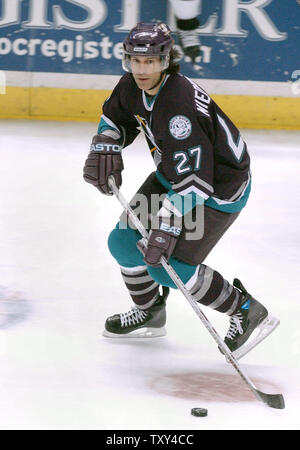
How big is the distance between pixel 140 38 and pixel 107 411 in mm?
1043

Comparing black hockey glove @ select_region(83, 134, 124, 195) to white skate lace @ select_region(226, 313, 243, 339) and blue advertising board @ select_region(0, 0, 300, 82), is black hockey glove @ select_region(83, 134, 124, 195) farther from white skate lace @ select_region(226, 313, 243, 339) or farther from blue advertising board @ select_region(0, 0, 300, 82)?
blue advertising board @ select_region(0, 0, 300, 82)

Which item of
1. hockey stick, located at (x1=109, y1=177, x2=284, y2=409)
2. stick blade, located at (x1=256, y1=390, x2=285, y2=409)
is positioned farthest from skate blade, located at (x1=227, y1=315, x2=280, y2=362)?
stick blade, located at (x1=256, y1=390, x2=285, y2=409)

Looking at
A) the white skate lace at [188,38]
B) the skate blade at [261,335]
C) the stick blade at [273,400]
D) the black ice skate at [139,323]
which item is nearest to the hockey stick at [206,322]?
the stick blade at [273,400]

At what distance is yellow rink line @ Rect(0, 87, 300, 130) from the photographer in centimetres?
642

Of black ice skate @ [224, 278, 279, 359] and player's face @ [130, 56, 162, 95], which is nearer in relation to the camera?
player's face @ [130, 56, 162, 95]

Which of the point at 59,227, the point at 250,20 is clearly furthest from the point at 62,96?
the point at 59,227

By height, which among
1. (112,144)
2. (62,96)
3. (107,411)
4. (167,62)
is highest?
(167,62)

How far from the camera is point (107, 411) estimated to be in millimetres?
2516

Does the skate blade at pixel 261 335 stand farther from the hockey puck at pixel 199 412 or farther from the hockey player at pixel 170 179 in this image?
the hockey puck at pixel 199 412

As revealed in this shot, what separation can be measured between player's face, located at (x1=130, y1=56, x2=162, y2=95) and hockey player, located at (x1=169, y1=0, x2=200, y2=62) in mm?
3652

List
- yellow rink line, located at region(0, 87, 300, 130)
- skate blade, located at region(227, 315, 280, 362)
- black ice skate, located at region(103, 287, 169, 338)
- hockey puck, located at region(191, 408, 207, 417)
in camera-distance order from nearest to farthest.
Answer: hockey puck, located at region(191, 408, 207, 417) → skate blade, located at region(227, 315, 280, 362) → black ice skate, located at region(103, 287, 169, 338) → yellow rink line, located at region(0, 87, 300, 130)

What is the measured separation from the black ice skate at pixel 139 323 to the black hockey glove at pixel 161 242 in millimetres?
485

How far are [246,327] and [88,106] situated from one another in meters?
3.79
